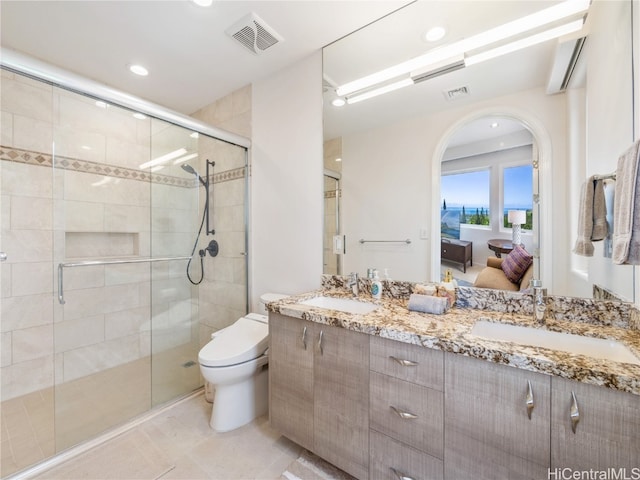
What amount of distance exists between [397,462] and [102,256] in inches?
106

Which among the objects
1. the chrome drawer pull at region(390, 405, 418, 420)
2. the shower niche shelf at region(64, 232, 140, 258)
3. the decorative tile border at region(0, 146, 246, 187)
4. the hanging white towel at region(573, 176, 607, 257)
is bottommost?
the chrome drawer pull at region(390, 405, 418, 420)

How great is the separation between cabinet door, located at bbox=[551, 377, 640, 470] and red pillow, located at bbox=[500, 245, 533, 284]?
64 cm

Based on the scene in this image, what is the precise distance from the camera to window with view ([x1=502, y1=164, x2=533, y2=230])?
4.25ft

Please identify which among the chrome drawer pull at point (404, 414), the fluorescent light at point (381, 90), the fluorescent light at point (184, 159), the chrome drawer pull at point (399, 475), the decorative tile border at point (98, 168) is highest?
the fluorescent light at point (381, 90)

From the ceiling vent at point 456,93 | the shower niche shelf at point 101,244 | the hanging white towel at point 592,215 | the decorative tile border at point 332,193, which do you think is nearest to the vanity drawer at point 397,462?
the hanging white towel at point 592,215

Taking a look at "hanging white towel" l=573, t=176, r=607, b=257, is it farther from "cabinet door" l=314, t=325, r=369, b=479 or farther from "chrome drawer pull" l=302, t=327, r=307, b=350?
"chrome drawer pull" l=302, t=327, r=307, b=350

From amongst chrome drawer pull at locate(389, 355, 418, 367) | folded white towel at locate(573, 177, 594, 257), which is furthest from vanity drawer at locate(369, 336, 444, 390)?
folded white towel at locate(573, 177, 594, 257)

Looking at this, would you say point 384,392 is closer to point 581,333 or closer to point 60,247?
point 581,333

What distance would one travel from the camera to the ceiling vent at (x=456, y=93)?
147 centimetres

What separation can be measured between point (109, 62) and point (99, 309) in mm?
1966

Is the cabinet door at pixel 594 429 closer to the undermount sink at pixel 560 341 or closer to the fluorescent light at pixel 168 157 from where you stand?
the undermount sink at pixel 560 341

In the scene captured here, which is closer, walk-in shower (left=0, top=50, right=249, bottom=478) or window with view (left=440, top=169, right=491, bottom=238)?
window with view (left=440, top=169, right=491, bottom=238)

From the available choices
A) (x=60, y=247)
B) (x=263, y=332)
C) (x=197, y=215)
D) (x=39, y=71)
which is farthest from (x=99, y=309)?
(x=39, y=71)

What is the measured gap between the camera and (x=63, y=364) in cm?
203
